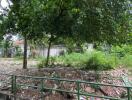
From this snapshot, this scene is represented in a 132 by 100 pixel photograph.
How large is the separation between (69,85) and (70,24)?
116 inches

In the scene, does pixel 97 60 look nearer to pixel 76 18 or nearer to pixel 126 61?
pixel 126 61

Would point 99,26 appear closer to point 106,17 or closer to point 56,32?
point 106,17

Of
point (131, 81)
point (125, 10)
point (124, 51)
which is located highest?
point (125, 10)

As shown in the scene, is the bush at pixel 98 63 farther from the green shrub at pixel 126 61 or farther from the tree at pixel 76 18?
the tree at pixel 76 18

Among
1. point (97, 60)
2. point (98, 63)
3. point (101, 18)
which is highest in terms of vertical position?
point (101, 18)

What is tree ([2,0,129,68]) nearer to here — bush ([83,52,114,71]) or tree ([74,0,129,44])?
tree ([74,0,129,44])

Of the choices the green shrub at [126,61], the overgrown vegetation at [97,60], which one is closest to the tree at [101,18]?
the overgrown vegetation at [97,60]

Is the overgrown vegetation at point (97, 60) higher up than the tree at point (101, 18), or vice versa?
the tree at point (101, 18)

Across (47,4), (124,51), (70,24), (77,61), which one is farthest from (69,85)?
(124,51)

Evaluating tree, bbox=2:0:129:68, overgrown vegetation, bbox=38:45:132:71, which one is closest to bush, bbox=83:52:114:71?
overgrown vegetation, bbox=38:45:132:71

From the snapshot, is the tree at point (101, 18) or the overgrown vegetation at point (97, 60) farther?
the overgrown vegetation at point (97, 60)

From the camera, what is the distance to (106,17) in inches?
609

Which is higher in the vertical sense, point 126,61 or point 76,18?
point 76,18

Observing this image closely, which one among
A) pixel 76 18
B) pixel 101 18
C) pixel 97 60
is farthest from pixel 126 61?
pixel 76 18
